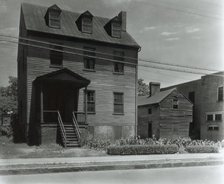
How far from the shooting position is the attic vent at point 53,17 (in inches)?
1043

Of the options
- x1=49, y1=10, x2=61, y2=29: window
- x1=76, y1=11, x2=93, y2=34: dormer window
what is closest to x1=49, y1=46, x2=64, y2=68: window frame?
x1=49, y1=10, x2=61, y2=29: window

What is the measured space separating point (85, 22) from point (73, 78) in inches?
246

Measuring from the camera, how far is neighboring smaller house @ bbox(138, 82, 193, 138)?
4053cm

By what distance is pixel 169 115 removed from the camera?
40750mm

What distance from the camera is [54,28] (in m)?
26.5

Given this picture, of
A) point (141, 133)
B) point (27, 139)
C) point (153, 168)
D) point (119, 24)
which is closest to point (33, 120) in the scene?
point (27, 139)

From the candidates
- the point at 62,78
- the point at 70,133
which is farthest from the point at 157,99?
the point at 70,133

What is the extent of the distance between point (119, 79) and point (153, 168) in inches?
593

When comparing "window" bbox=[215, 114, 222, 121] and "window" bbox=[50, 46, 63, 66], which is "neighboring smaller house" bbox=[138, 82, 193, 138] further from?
"window" bbox=[50, 46, 63, 66]

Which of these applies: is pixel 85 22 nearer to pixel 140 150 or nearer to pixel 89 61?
pixel 89 61

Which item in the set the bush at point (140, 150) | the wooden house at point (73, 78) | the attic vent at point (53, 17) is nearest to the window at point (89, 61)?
the wooden house at point (73, 78)

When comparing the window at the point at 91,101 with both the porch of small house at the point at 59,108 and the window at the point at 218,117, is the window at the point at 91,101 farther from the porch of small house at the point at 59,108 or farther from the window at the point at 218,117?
the window at the point at 218,117

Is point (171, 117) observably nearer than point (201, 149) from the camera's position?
No

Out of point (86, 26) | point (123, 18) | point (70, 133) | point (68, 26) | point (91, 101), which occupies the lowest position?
point (70, 133)
